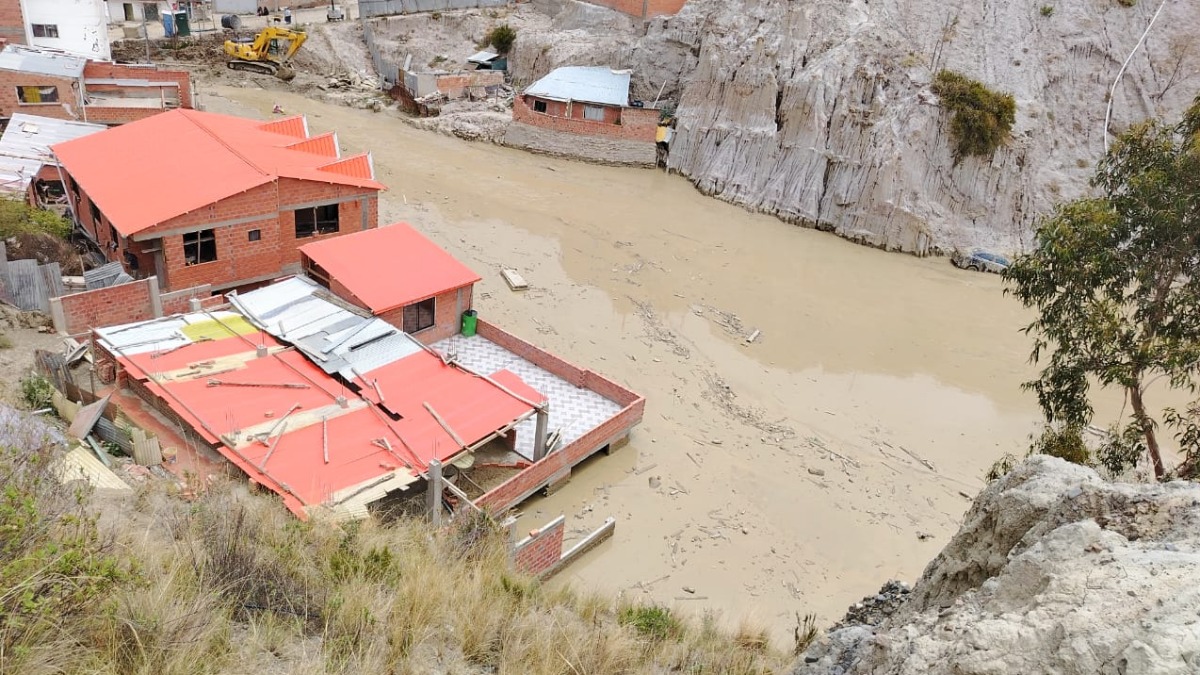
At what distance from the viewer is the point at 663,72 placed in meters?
37.0

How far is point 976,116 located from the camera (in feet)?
93.3

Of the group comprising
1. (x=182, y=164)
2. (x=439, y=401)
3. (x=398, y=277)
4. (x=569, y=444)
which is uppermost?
(x=182, y=164)

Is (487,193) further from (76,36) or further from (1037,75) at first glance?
(1037,75)

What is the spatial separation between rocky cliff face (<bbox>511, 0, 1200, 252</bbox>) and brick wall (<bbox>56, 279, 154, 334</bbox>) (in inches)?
844

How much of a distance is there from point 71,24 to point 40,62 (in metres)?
8.20

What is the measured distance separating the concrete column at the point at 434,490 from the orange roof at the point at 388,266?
5191 millimetres

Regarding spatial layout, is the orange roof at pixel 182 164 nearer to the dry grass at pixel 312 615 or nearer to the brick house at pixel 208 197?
the brick house at pixel 208 197

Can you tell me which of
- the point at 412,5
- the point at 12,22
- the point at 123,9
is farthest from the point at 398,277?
the point at 123,9

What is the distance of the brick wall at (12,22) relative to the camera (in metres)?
30.5

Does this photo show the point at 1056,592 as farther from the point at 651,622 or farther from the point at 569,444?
the point at 569,444

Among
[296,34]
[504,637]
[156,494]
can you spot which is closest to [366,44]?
[296,34]

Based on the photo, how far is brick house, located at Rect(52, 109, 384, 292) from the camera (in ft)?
55.7

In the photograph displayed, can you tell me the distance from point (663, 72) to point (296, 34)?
20.3 m

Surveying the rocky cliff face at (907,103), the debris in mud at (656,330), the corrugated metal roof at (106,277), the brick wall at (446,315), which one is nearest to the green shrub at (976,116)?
the rocky cliff face at (907,103)
